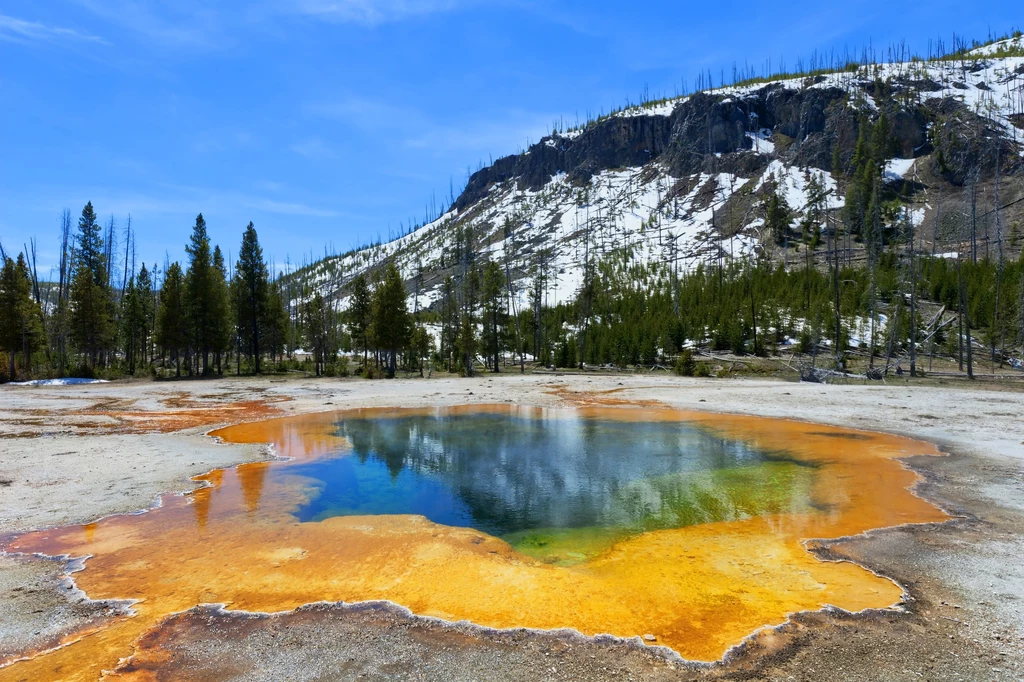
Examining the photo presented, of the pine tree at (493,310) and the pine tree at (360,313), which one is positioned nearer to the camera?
the pine tree at (360,313)

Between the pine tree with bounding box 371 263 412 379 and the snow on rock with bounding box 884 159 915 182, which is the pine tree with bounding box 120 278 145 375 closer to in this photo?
the pine tree with bounding box 371 263 412 379

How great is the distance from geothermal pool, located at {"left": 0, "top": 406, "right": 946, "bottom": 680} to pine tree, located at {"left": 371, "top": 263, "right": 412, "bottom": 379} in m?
34.2

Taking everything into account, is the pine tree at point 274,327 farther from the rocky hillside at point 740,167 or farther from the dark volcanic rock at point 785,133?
the dark volcanic rock at point 785,133

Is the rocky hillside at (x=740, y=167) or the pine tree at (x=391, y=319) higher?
the rocky hillside at (x=740, y=167)

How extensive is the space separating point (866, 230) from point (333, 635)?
97879mm

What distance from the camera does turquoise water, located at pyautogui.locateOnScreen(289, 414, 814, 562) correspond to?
10969mm

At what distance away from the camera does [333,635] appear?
6.20 meters

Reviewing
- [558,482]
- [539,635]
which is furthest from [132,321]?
[539,635]

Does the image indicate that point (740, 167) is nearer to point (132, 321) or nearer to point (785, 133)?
point (785, 133)

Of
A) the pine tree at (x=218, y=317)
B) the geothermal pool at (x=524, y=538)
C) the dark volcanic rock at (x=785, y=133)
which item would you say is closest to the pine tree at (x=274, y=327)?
the pine tree at (x=218, y=317)

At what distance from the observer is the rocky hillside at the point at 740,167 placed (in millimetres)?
113938

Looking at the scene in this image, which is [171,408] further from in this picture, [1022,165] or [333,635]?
[1022,165]

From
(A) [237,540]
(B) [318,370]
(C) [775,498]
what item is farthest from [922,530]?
(B) [318,370]

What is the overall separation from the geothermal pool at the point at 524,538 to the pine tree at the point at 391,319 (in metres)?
34.2
